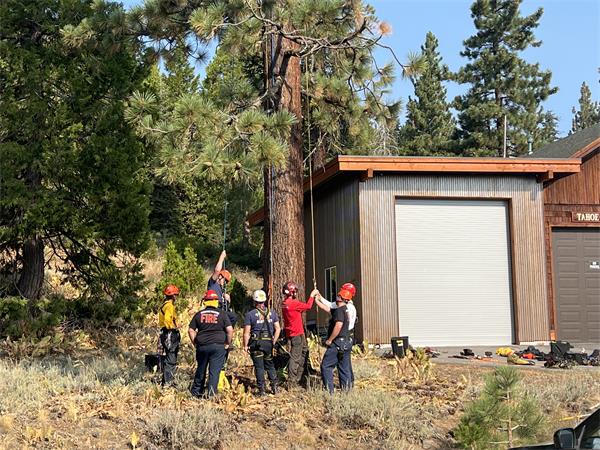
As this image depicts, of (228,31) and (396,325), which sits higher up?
(228,31)

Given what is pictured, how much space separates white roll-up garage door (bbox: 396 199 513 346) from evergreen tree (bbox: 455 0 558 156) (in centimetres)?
2659

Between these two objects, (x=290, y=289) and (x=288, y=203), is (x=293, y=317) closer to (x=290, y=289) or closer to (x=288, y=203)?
(x=290, y=289)

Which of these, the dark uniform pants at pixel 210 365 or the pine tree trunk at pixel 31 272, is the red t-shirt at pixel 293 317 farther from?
the pine tree trunk at pixel 31 272

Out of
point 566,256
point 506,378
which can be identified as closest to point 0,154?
point 506,378

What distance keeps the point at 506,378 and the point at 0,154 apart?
11751mm

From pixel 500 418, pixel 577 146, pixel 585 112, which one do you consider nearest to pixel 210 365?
pixel 500 418

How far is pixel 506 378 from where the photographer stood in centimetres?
813

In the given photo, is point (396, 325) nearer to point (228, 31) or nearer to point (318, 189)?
A: point (318, 189)

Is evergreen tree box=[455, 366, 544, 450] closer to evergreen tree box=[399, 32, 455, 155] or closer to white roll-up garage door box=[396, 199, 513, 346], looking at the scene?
white roll-up garage door box=[396, 199, 513, 346]

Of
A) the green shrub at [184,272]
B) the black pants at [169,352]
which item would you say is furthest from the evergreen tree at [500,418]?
the green shrub at [184,272]

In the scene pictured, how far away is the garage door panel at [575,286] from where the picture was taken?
711 inches

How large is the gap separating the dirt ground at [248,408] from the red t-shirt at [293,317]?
0.78 m

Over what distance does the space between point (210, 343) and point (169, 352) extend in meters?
1.09

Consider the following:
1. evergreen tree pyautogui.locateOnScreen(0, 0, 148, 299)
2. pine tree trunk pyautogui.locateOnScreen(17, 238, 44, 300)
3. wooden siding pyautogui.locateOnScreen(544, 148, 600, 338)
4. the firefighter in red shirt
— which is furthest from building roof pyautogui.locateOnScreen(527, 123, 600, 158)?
pine tree trunk pyautogui.locateOnScreen(17, 238, 44, 300)
